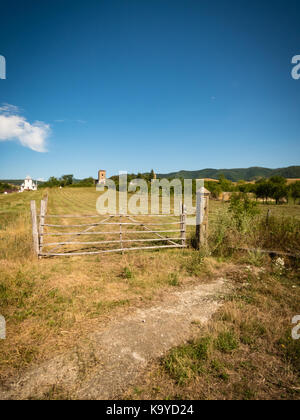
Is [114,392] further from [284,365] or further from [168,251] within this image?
[168,251]

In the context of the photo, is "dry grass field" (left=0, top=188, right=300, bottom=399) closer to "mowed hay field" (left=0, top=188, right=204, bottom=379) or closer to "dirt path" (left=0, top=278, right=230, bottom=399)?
"mowed hay field" (left=0, top=188, right=204, bottom=379)

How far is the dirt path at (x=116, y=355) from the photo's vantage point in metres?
2.36

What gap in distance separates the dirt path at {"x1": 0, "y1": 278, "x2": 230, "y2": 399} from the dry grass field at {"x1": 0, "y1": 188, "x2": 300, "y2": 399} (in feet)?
0.55

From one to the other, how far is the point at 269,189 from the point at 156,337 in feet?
179

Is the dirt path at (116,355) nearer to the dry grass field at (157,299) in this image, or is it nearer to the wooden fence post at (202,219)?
the dry grass field at (157,299)

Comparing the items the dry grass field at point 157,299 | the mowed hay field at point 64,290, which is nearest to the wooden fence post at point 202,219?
the mowed hay field at point 64,290

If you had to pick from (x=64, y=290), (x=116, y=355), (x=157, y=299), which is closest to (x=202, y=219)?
(x=157, y=299)

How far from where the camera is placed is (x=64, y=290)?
454cm

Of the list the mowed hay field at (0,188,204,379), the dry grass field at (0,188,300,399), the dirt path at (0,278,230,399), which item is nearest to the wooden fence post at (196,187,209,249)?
A: the mowed hay field at (0,188,204,379)

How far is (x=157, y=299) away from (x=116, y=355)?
1.67 m

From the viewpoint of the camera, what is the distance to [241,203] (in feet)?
27.9

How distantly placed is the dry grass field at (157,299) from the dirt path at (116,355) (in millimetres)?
166

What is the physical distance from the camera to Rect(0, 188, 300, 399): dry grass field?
2.48 m
